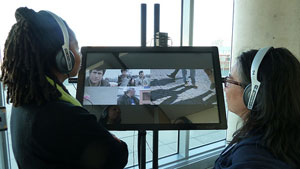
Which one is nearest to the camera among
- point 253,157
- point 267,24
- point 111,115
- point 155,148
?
point 253,157

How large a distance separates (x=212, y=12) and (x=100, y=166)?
2.62 m

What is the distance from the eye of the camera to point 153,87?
1.31 metres

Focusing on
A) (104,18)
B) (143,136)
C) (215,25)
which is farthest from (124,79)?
(215,25)

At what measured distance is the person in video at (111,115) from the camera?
1.24 m

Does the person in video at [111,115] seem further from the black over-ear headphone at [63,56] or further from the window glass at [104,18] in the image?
the window glass at [104,18]

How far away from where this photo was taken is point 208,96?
1.31 meters

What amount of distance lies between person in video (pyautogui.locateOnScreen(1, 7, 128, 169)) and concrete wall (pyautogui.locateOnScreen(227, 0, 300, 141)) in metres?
1.53

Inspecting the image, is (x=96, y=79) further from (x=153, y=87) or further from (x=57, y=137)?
(x=57, y=137)

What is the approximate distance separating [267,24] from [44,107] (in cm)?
211

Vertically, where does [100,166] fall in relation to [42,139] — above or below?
below

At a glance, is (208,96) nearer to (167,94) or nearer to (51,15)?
(167,94)

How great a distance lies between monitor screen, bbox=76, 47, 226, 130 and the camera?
125 cm

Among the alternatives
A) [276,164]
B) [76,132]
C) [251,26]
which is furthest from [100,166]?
[251,26]

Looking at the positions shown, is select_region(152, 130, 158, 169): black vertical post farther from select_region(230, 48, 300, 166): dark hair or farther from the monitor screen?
select_region(230, 48, 300, 166): dark hair
